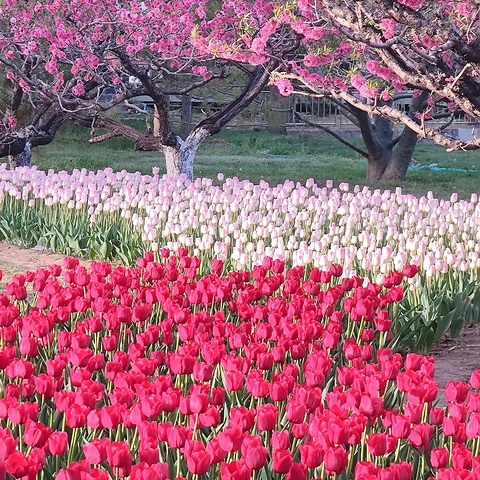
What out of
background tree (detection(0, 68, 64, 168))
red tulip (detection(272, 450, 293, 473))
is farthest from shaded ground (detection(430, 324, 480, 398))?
background tree (detection(0, 68, 64, 168))

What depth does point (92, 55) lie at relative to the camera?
43.1ft

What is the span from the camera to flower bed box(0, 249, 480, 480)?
2.67m

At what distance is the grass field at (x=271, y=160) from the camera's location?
18.7 metres

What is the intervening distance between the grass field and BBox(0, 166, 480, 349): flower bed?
696 centimetres

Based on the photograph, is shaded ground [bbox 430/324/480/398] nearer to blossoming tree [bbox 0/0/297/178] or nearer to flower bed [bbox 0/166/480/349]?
flower bed [bbox 0/166/480/349]

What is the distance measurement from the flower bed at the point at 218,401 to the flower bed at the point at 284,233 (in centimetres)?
119

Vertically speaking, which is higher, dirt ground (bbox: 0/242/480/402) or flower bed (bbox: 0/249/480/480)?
flower bed (bbox: 0/249/480/480)

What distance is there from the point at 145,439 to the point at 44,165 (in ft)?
61.0

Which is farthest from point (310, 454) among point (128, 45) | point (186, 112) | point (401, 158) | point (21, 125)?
point (186, 112)

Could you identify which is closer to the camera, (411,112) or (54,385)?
(54,385)

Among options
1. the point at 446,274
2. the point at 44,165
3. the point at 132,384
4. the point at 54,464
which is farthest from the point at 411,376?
the point at 44,165

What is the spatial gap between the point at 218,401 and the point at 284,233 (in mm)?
5343

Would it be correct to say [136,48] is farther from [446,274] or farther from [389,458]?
[389,458]

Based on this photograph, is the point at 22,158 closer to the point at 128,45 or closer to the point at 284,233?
the point at 128,45
